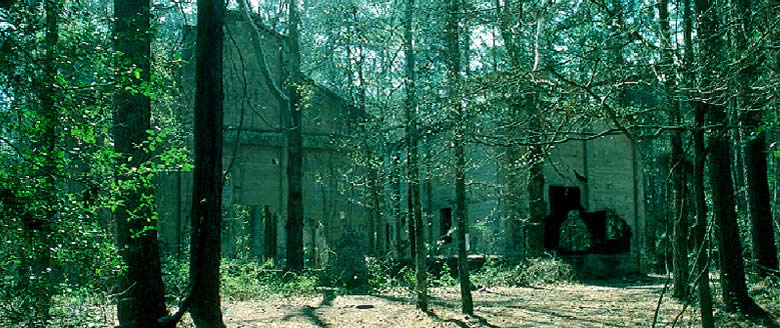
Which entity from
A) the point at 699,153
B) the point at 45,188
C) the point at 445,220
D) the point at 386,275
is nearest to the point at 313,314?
the point at 386,275

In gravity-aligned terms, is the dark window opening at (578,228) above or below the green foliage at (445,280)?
above

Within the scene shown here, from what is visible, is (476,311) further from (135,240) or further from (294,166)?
(294,166)

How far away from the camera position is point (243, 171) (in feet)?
82.2

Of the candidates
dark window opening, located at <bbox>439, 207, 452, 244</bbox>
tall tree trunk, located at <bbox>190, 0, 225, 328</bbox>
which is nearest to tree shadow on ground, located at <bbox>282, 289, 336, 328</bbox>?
tall tree trunk, located at <bbox>190, 0, 225, 328</bbox>

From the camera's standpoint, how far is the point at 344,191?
79.7 feet

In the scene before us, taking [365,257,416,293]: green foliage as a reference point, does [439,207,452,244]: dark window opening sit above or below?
above

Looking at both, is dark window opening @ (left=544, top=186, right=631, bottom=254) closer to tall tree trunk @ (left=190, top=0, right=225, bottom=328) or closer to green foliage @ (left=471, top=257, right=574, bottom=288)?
green foliage @ (left=471, top=257, right=574, bottom=288)

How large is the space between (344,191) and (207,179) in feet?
51.2

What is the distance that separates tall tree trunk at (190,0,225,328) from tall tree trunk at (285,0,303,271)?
1139 centimetres

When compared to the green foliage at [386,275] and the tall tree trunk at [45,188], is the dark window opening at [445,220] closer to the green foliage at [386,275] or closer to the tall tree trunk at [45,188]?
the green foliage at [386,275]

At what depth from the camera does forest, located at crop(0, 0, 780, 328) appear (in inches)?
275

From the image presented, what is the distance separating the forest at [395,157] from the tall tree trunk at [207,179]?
3cm

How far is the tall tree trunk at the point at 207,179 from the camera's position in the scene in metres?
8.66

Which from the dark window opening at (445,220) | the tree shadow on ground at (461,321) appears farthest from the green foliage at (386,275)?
the dark window opening at (445,220)
